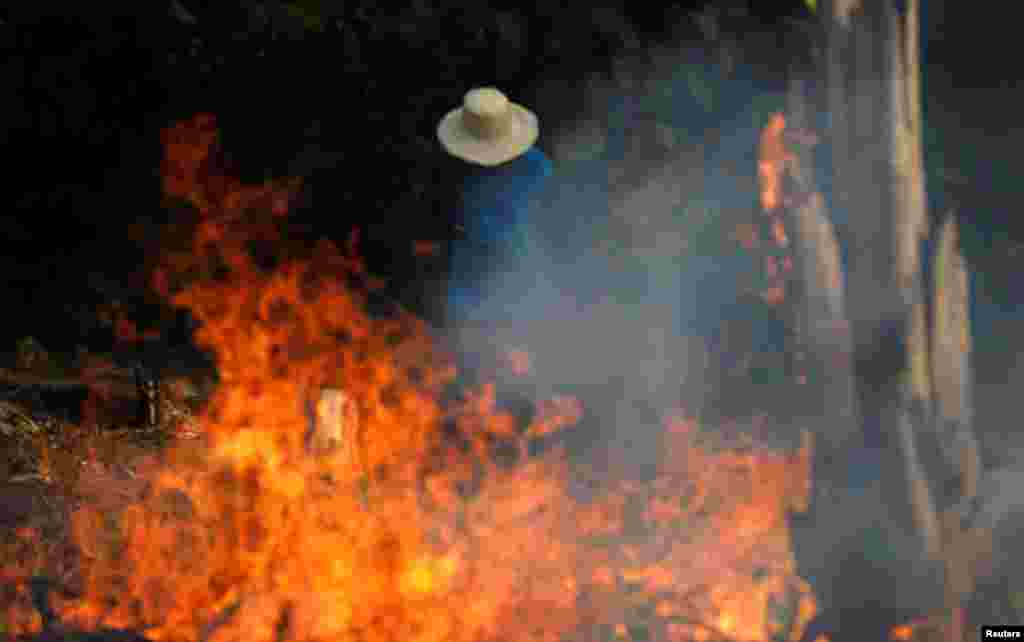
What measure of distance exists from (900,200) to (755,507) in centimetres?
222

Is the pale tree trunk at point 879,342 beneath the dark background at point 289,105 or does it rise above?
beneath

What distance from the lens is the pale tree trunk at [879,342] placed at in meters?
3.57

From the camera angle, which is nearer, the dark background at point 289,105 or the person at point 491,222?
the person at point 491,222

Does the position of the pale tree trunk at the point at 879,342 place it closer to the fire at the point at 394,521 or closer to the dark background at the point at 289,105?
the fire at the point at 394,521

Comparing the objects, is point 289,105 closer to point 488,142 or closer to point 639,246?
point 488,142

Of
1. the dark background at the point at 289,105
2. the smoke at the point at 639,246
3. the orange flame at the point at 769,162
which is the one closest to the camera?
the orange flame at the point at 769,162

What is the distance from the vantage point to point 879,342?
3568 millimetres

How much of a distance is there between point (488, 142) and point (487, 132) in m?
0.06

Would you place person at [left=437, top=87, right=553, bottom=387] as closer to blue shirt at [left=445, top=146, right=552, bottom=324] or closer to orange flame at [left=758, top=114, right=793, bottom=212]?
blue shirt at [left=445, top=146, right=552, bottom=324]

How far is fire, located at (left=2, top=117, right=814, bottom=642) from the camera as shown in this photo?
466 cm

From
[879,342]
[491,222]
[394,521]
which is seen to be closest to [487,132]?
[491,222]

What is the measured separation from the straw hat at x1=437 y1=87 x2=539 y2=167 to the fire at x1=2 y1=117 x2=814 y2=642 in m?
1.27

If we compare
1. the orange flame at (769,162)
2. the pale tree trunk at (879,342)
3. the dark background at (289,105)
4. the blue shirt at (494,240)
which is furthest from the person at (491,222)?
the pale tree trunk at (879,342)

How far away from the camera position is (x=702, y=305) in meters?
6.20
